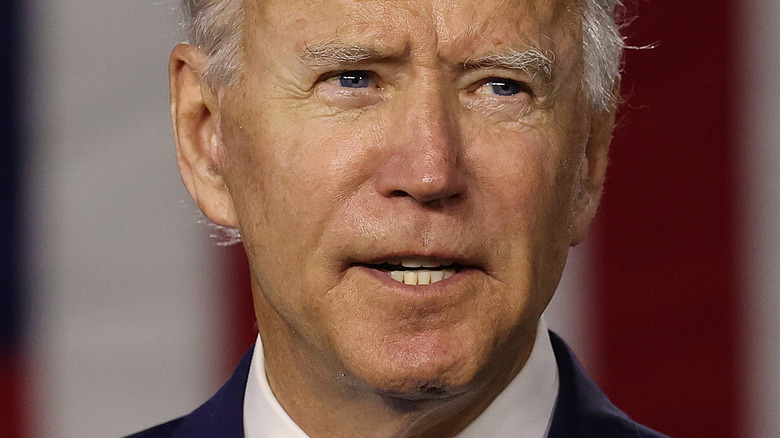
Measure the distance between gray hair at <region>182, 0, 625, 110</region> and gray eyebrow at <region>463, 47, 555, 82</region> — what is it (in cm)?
8

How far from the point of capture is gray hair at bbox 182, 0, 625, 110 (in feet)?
4.75

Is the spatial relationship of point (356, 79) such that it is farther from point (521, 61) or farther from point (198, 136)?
point (198, 136)

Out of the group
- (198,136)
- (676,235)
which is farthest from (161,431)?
(676,235)

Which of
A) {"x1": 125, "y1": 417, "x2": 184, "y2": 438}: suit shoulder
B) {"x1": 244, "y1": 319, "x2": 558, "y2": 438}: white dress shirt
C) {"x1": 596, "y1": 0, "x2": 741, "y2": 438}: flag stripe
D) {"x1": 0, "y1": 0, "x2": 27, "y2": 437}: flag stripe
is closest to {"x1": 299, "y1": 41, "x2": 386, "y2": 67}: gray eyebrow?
{"x1": 244, "y1": 319, "x2": 558, "y2": 438}: white dress shirt

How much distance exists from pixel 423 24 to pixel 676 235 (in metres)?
1.18

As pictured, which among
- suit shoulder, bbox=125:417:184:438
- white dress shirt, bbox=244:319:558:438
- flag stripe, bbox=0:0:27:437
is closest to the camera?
white dress shirt, bbox=244:319:558:438

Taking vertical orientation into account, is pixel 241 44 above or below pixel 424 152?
A: above

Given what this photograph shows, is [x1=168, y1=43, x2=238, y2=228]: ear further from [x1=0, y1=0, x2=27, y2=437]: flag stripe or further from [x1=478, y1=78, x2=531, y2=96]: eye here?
[x1=0, y1=0, x2=27, y2=437]: flag stripe

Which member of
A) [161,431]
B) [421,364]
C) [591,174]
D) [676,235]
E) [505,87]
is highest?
[505,87]

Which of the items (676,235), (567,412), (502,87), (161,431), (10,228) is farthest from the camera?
(10,228)

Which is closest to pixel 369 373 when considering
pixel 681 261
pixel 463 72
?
pixel 463 72

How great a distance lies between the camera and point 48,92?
2549mm

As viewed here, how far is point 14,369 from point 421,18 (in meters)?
1.49

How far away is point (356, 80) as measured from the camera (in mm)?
1348
